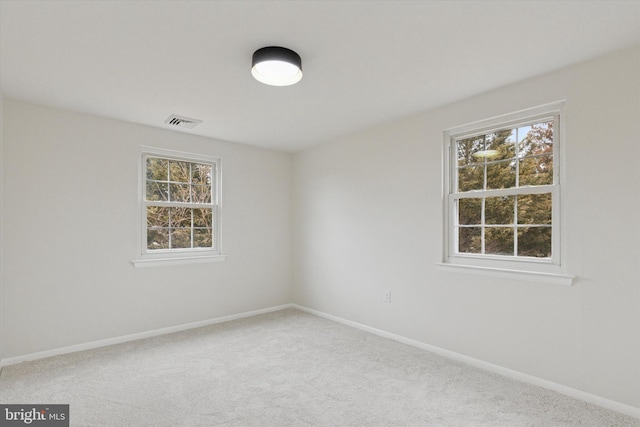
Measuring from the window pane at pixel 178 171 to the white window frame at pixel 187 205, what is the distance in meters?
0.06

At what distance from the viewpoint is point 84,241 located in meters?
3.35

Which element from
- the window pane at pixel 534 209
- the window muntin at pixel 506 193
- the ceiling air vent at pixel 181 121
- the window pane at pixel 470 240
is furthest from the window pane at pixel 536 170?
the ceiling air vent at pixel 181 121

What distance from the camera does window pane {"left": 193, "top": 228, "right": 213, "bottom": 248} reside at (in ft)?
13.9

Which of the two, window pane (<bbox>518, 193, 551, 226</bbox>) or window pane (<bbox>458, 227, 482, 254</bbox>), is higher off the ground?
window pane (<bbox>518, 193, 551, 226</bbox>)

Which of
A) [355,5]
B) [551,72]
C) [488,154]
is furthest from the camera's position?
[488,154]

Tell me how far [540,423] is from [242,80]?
3.08 meters

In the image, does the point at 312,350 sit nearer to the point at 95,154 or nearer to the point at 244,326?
the point at 244,326

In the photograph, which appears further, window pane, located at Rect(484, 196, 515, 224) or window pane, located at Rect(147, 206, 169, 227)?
window pane, located at Rect(147, 206, 169, 227)

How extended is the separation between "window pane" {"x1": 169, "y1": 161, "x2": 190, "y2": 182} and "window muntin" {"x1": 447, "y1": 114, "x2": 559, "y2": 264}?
120 inches

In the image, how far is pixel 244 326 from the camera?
4074 millimetres

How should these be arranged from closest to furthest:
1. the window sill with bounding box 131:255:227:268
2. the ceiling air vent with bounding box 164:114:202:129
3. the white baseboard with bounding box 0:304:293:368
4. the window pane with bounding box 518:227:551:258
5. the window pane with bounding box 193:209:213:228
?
the window pane with bounding box 518:227:551:258 → the white baseboard with bounding box 0:304:293:368 → the ceiling air vent with bounding box 164:114:202:129 → the window sill with bounding box 131:255:227:268 → the window pane with bounding box 193:209:213:228

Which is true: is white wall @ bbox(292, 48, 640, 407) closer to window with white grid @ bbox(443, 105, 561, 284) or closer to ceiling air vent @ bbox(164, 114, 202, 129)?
window with white grid @ bbox(443, 105, 561, 284)

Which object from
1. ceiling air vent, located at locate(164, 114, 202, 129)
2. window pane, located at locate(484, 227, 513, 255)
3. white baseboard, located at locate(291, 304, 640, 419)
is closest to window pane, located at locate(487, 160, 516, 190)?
window pane, located at locate(484, 227, 513, 255)

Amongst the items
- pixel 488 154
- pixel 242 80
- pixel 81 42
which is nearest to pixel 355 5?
pixel 242 80
